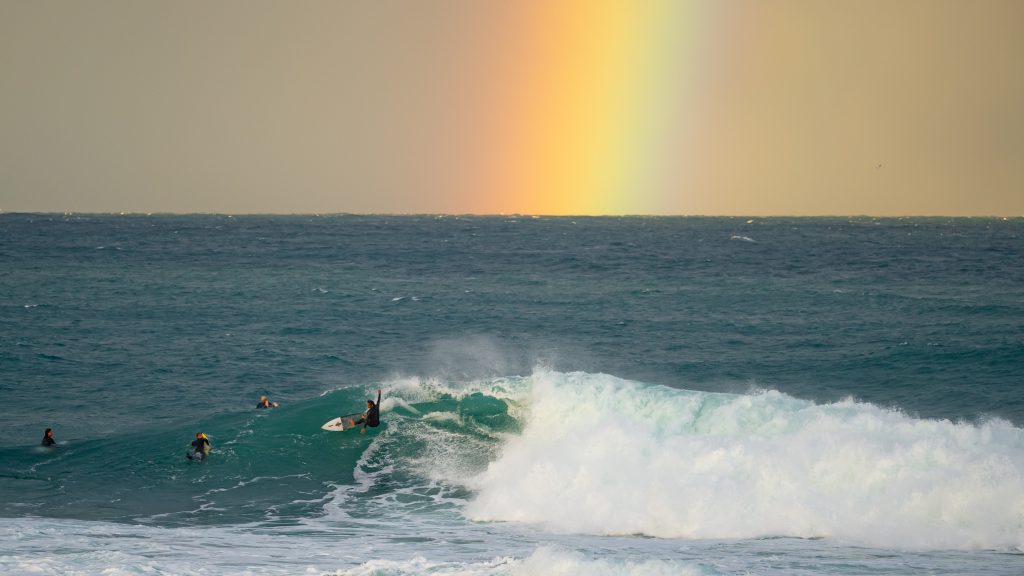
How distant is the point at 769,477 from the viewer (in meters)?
20.7

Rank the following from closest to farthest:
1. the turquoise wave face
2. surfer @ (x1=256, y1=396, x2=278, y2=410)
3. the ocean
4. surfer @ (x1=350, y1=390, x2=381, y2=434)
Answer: the ocean < the turquoise wave face < surfer @ (x1=350, y1=390, x2=381, y2=434) < surfer @ (x1=256, y1=396, x2=278, y2=410)

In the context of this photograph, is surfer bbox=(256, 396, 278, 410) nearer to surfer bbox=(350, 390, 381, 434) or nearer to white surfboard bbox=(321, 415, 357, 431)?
white surfboard bbox=(321, 415, 357, 431)

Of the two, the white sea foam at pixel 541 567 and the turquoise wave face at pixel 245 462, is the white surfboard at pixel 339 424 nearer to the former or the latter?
the turquoise wave face at pixel 245 462

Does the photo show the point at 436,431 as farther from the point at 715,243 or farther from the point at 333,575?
the point at 715,243

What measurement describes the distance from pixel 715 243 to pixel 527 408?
85.3 metres

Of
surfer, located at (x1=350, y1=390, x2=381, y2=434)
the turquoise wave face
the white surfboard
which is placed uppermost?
surfer, located at (x1=350, y1=390, x2=381, y2=434)

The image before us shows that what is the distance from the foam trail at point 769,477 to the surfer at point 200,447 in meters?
7.49

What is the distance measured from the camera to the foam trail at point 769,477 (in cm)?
1908

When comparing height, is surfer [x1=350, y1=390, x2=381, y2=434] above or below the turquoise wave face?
above

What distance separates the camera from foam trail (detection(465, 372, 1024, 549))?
1908 cm

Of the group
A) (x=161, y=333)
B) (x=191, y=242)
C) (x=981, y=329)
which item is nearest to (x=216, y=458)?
(x=161, y=333)

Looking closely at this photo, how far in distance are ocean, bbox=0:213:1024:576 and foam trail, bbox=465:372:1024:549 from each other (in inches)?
2.6

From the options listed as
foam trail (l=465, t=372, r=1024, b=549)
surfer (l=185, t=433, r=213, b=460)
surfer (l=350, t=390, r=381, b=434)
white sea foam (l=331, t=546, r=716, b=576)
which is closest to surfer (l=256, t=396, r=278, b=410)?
surfer (l=350, t=390, r=381, b=434)

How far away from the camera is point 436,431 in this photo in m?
27.3
